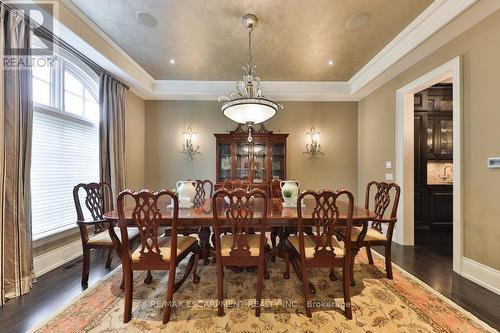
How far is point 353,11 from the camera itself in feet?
7.66

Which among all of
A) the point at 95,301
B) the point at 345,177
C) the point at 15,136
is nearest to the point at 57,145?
the point at 15,136

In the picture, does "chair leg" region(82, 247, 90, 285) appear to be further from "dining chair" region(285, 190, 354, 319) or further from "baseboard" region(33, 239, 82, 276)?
"dining chair" region(285, 190, 354, 319)

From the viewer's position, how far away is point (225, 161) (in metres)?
4.49

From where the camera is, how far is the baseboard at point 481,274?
203 centimetres

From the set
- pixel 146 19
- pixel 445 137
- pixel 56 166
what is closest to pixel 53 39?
pixel 146 19

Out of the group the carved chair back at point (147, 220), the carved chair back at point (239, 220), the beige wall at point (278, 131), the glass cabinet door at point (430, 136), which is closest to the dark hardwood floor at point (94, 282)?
the carved chair back at point (147, 220)

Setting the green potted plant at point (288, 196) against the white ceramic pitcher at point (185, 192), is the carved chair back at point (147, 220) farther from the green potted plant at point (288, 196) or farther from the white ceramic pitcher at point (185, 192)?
the green potted plant at point (288, 196)

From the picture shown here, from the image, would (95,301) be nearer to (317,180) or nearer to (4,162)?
(4,162)

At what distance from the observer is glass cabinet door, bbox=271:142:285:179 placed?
447 centimetres

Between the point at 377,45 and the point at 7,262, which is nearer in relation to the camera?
the point at 7,262

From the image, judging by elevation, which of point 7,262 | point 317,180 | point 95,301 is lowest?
point 95,301

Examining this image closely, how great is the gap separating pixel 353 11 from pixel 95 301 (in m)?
3.73

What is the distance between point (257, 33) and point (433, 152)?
366 centimetres

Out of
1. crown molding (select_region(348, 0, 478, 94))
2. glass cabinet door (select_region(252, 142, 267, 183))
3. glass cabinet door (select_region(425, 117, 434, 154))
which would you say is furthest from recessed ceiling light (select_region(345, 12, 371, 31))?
glass cabinet door (select_region(425, 117, 434, 154))
